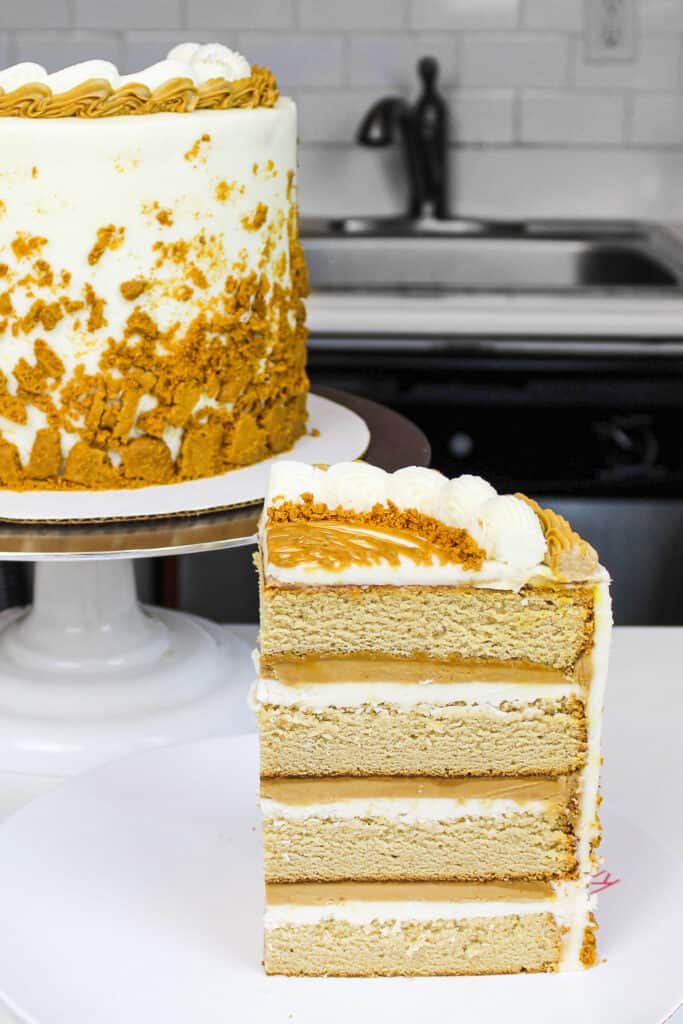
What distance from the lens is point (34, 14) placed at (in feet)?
10.4

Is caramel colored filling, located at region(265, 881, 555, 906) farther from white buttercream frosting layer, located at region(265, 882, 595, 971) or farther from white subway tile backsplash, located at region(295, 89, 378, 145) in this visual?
white subway tile backsplash, located at region(295, 89, 378, 145)

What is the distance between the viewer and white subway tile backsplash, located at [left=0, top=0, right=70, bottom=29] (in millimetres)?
3152

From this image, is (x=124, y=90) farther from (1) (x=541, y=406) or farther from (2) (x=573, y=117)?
(2) (x=573, y=117)

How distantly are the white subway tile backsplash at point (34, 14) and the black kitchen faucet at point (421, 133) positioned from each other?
722 mm

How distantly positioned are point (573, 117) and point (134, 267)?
2.09 m

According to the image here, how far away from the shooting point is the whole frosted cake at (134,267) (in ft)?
4.28

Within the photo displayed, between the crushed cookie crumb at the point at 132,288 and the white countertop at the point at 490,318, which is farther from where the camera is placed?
the white countertop at the point at 490,318

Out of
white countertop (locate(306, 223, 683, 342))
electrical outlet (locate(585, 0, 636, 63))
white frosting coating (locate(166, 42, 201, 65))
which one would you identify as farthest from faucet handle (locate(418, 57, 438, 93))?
white frosting coating (locate(166, 42, 201, 65))

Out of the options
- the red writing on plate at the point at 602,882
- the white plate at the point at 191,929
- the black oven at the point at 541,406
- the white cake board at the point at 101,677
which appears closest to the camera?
the white plate at the point at 191,929

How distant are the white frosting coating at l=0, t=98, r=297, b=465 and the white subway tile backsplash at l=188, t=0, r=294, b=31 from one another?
1.86m

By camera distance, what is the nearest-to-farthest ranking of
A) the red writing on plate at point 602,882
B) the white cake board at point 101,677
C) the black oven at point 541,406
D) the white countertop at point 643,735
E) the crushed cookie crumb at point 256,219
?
the red writing on plate at point 602,882
the white countertop at point 643,735
the white cake board at point 101,677
the crushed cookie crumb at point 256,219
the black oven at point 541,406

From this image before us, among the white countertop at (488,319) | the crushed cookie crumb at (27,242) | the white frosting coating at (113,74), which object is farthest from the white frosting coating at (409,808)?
the white countertop at (488,319)

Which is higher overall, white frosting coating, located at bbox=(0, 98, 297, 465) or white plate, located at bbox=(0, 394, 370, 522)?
white frosting coating, located at bbox=(0, 98, 297, 465)

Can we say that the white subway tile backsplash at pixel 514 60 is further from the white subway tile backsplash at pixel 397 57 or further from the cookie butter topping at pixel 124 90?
the cookie butter topping at pixel 124 90
